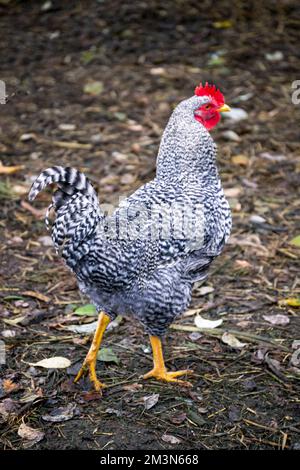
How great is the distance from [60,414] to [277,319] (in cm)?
160

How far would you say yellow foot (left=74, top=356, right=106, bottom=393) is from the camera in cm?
371

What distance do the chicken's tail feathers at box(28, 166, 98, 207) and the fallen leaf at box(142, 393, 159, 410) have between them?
3.76 feet

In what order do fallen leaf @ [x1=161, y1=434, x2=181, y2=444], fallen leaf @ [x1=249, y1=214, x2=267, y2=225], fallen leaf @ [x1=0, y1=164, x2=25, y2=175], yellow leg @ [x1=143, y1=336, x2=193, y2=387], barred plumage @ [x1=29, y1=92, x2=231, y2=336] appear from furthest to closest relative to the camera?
fallen leaf @ [x1=0, y1=164, x2=25, y2=175], fallen leaf @ [x1=249, y1=214, x2=267, y2=225], yellow leg @ [x1=143, y1=336, x2=193, y2=387], barred plumage @ [x1=29, y1=92, x2=231, y2=336], fallen leaf @ [x1=161, y1=434, x2=181, y2=444]

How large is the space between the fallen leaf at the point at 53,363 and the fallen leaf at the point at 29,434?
0.51 m

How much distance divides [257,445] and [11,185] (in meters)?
3.47

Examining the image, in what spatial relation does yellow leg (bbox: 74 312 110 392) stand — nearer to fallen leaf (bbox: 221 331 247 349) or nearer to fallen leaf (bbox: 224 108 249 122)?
fallen leaf (bbox: 221 331 247 349)

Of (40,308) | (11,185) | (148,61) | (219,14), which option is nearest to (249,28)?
(219,14)

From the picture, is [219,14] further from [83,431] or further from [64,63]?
[83,431]

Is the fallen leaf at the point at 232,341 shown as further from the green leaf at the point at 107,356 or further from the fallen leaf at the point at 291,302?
the green leaf at the point at 107,356

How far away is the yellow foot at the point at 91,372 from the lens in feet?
12.2

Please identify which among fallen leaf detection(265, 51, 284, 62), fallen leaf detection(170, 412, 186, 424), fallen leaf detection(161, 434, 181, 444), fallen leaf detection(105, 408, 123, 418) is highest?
fallen leaf detection(265, 51, 284, 62)

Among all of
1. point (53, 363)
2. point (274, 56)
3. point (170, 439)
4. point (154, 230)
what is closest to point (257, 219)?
point (154, 230)

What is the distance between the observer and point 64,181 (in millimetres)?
3398

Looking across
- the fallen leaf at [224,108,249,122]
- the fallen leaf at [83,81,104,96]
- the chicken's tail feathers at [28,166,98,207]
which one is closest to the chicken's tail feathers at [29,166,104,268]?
the chicken's tail feathers at [28,166,98,207]
